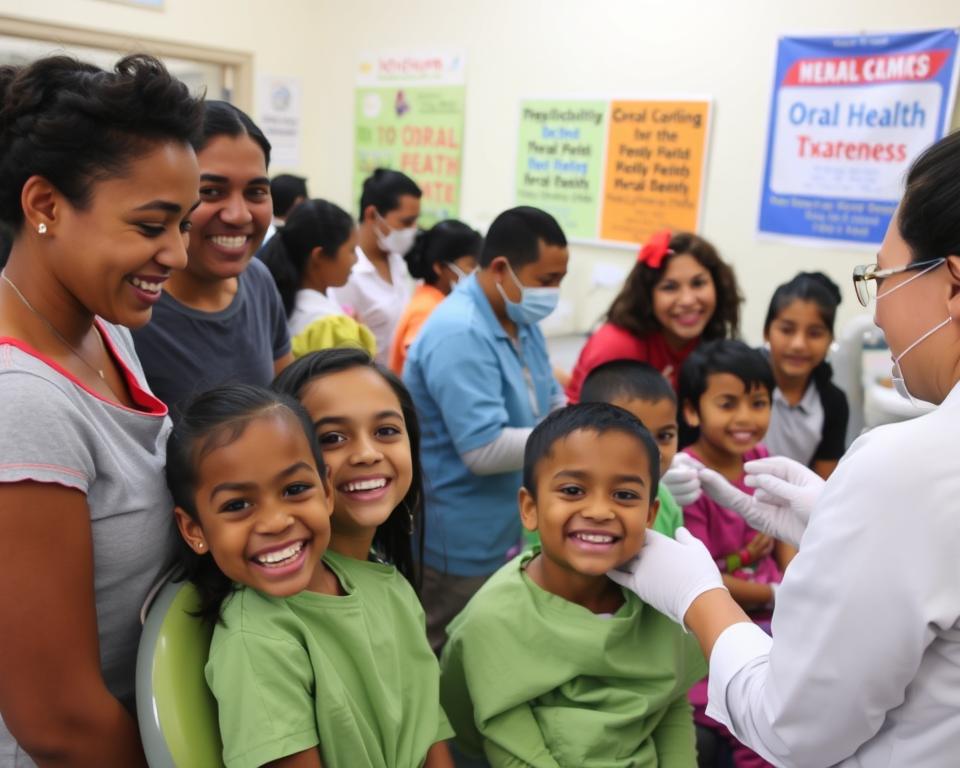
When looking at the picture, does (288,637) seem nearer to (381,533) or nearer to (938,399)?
(381,533)

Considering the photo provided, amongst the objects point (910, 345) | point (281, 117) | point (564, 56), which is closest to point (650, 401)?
point (910, 345)

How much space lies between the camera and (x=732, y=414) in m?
1.92

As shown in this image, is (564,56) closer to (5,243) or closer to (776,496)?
(776,496)

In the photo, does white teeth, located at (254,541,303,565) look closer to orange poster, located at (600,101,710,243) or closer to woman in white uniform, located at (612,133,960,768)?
woman in white uniform, located at (612,133,960,768)

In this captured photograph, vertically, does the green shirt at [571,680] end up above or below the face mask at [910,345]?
below

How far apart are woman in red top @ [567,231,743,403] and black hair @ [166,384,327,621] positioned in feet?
4.37

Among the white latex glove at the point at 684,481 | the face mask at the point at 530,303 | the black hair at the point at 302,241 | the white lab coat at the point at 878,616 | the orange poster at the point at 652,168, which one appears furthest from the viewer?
the orange poster at the point at 652,168

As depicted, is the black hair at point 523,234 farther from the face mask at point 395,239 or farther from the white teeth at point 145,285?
the face mask at point 395,239

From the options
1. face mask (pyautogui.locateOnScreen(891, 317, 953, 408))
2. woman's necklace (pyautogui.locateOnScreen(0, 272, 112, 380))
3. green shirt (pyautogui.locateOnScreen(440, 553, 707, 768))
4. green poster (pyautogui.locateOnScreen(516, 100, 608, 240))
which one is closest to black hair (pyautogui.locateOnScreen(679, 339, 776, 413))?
green shirt (pyautogui.locateOnScreen(440, 553, 707, 768))

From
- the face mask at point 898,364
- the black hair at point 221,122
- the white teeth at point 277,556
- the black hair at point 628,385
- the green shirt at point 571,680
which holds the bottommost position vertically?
the green shirt at point 571,680

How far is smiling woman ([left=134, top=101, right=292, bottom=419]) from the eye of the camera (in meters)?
1.39

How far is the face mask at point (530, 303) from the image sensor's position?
2037 mm

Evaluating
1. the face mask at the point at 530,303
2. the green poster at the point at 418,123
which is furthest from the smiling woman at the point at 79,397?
the green poster at the point at 418,123

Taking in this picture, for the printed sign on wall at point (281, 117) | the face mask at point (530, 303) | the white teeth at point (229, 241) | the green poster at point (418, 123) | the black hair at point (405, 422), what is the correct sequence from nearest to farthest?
the black hair at point (405, 422), the white teeth at point (229, 241), the face mask at point (530, 303), the green poster at point (418, 123), the printed sign on wall at point (281, 117)
